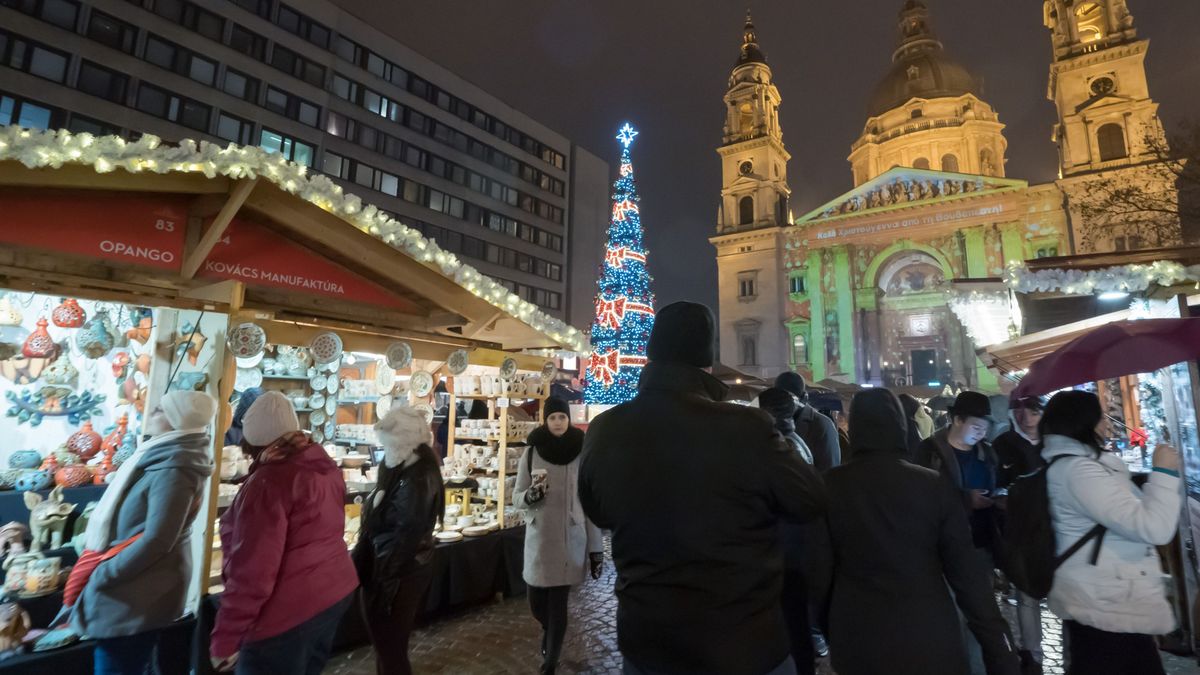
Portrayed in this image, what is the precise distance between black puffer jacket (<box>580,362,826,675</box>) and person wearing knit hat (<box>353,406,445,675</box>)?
1.95 m

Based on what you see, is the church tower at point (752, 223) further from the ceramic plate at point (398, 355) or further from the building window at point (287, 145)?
the ceramic plate at point (398, 355)

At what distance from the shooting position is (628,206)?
2073cm

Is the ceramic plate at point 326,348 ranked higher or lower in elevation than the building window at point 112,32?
lower

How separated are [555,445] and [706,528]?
8.85 feet

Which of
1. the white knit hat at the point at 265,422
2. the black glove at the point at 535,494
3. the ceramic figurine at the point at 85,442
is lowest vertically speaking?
the black glove at the point at 535,494

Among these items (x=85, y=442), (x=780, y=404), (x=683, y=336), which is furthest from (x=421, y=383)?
(x=683, y=336)

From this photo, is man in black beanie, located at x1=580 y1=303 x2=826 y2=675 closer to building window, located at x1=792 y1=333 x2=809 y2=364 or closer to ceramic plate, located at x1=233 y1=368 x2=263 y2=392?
ceramic plate, located at x1=233 y1=368 x2=263 y2=392

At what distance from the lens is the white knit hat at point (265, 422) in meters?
2.72

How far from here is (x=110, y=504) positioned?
9.21ft

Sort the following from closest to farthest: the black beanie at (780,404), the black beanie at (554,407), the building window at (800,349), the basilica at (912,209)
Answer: the black beanie at (780,404) < the black beanie at (554,407) < the basilica at (912,209) < the building window at (800,349)

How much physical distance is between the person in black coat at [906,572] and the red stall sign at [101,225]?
15.7 ft

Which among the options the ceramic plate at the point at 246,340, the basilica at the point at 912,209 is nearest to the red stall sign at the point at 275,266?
the ceramic plate at the point at 246,340

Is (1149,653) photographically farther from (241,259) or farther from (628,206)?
(628,206)

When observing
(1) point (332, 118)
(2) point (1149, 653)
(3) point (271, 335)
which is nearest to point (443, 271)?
(3) point (271, 335)
